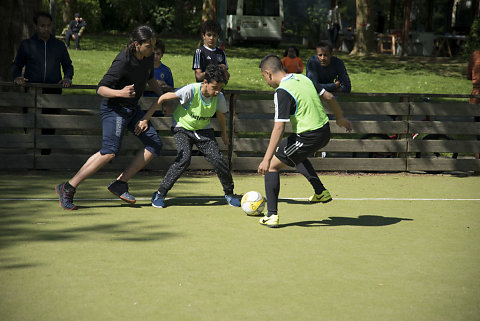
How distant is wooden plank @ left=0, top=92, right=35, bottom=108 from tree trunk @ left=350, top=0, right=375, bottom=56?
22048mm

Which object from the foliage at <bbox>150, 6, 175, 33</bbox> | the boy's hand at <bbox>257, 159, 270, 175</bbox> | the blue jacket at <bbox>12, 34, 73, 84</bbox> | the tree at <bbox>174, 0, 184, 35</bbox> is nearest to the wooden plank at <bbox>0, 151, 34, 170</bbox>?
the blue jacket at <bbox>12, 34, 73, 84</bbox>

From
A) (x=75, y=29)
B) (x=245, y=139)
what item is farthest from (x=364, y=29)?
(x=245, y=139)

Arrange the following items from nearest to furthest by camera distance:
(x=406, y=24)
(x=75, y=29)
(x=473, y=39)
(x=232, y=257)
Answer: (x=232, y=257) < (x=473, y=39) < (x=75, y=29) < (x=406, y=24)

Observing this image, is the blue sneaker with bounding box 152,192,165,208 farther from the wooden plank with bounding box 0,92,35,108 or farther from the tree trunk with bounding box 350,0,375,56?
the tree trunk with bounding box 350,0,375,56

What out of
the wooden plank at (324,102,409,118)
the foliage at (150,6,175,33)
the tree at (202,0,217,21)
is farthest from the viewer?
the foliage at (150,6,175,33)

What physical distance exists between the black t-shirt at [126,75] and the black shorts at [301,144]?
178 centimetres

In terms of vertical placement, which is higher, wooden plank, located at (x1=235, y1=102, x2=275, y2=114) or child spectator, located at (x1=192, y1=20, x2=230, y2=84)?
child spectator, located at (x1=192, y1=20, x2=230, y2=84)

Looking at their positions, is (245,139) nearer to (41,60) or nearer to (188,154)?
(188,154)

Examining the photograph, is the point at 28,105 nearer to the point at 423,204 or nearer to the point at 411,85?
the point at 423,204

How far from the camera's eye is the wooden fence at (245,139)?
10695 millimetres

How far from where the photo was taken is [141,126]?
8.27 meters

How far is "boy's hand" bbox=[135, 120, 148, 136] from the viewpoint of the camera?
827 centimetres

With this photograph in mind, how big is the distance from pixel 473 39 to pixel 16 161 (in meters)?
23.9

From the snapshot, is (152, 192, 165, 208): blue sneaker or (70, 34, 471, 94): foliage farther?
(70, 34, 471, 94): foliage
